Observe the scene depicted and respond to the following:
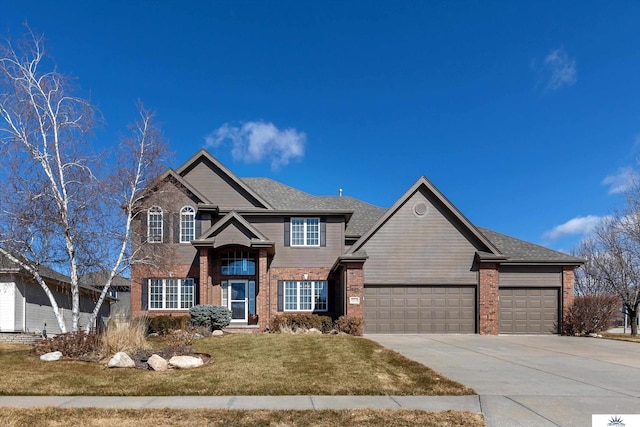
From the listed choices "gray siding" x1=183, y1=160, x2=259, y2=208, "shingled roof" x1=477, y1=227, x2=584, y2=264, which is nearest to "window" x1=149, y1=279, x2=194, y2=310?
"gray siding" x1=183, y1=160, x2=259, y2=208

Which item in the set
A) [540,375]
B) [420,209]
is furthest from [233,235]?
[540,375]

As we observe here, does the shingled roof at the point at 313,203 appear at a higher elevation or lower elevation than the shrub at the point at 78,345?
higher

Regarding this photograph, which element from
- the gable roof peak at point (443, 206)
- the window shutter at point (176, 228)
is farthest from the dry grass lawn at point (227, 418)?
the window shutter at point (176, 228)

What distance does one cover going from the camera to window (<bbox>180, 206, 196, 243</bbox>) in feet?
75.8

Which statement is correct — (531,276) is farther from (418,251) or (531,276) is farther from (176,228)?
(176,228)

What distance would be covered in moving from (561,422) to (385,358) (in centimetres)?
574

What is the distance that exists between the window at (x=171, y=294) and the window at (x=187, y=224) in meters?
2.18

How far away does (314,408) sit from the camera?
23.4 ft

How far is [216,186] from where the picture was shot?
2439 centimetres

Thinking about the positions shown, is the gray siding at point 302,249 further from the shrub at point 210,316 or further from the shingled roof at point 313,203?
the shrub at point 210,316

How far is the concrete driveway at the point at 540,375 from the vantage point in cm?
706

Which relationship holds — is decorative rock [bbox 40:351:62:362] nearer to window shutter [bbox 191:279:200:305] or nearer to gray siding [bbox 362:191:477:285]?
window shutter [bbox 191:279:200:305]

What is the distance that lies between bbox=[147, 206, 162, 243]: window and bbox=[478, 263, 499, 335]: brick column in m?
14.7

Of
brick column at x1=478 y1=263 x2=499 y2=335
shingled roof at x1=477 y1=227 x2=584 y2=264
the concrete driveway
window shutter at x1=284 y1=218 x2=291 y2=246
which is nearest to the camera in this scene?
the concrete driveway
